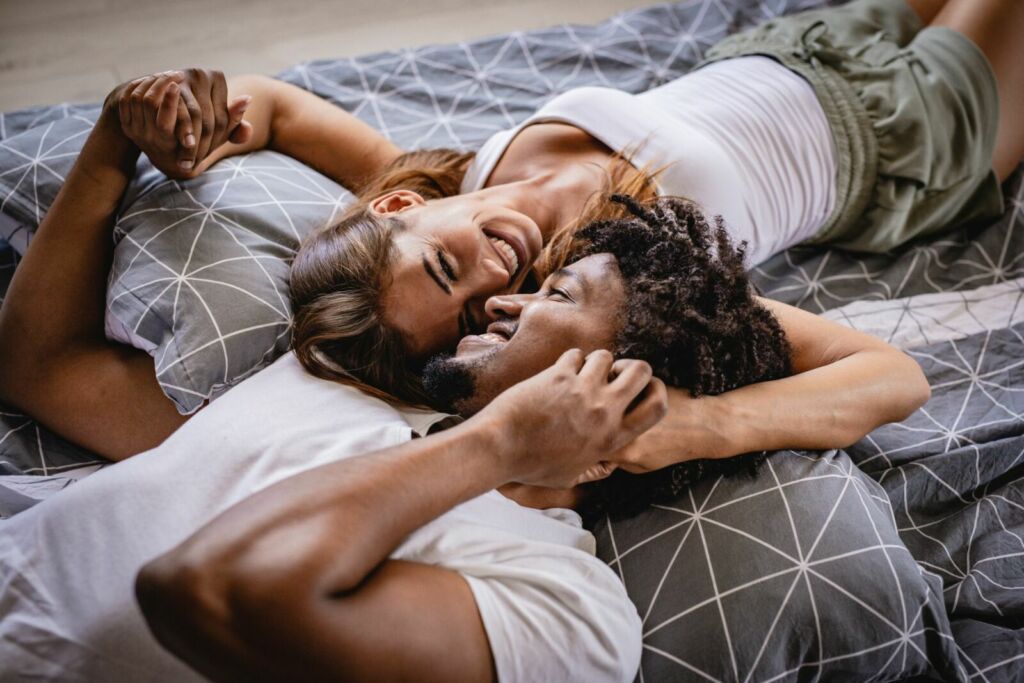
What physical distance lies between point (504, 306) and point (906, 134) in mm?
1160

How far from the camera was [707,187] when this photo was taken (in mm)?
1489

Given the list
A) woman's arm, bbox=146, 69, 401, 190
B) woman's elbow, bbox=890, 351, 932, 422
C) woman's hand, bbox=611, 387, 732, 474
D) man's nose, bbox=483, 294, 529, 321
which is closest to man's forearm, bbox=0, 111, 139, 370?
woman's arm, bbox=146, 69, 401, 190

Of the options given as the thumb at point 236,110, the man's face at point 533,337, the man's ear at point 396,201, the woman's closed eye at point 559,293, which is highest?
the thumb at point 236,110

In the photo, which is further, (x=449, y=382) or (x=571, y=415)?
(x=449, y=382)

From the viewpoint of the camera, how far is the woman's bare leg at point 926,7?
1920 millimetres

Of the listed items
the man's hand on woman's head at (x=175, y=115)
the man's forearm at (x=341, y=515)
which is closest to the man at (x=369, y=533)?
the man's forearm at (x=341, y=515)

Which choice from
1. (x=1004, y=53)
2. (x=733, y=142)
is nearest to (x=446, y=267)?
(x=733, y=142)

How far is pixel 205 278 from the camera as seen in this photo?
4.04 feet

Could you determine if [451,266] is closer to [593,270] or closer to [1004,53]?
[593,270]

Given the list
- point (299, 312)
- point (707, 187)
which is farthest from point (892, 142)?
point (299, 312)

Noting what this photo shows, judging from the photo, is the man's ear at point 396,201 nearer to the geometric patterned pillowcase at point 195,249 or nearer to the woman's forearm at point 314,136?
the geometric patterned pillowcase at point 195,249

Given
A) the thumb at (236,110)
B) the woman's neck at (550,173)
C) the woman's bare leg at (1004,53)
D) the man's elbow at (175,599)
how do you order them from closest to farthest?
the man's elbow at (175,599), the thumb at (236,110), the woman's neck at (550,173), the woman's bare leg at (1004,53)

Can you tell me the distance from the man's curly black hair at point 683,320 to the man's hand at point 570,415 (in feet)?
0.46

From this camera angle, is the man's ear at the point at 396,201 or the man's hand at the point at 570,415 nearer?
the man's hand at the point at 570,415
